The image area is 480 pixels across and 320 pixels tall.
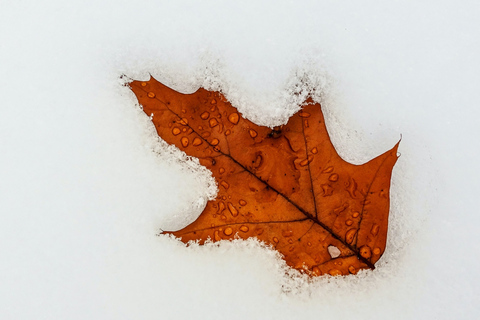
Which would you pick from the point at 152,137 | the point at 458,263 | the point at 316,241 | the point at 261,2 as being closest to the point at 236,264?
the point at 316,241

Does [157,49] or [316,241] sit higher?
[157,49]

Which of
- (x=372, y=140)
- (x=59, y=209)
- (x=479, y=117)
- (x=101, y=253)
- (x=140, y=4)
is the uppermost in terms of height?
(x=140, y=4)

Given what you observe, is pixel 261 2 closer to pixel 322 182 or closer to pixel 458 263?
pixel 322 182
